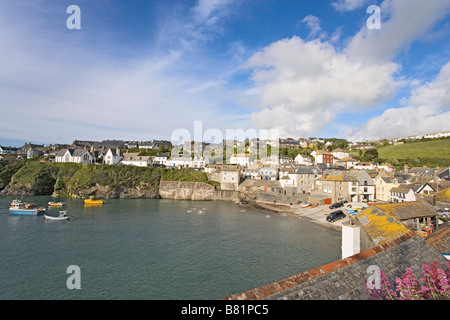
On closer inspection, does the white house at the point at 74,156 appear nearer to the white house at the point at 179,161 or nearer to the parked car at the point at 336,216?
the white house at the point at 179,161

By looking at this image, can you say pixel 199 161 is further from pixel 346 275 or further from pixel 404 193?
pixel 346 275

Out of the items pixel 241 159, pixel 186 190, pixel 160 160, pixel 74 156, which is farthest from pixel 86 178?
pixel 241 159

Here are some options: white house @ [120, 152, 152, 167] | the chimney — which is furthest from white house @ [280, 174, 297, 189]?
the chimney

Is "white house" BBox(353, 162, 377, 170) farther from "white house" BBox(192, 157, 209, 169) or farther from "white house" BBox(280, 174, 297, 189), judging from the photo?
"white house" BBox(192, 157, 209, 169)

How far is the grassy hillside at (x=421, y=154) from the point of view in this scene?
69.2m

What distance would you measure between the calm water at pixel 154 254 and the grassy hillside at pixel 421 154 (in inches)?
2389

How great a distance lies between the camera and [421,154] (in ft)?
254

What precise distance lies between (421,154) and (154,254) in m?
91.3

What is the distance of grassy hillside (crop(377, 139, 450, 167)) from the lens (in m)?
69.2

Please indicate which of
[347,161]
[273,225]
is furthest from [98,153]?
[347,161]

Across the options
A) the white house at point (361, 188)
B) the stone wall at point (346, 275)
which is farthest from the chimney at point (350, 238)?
the white house at point (361, 188)

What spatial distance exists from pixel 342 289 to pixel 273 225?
26959 millimetres

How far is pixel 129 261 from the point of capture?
1848 cm
